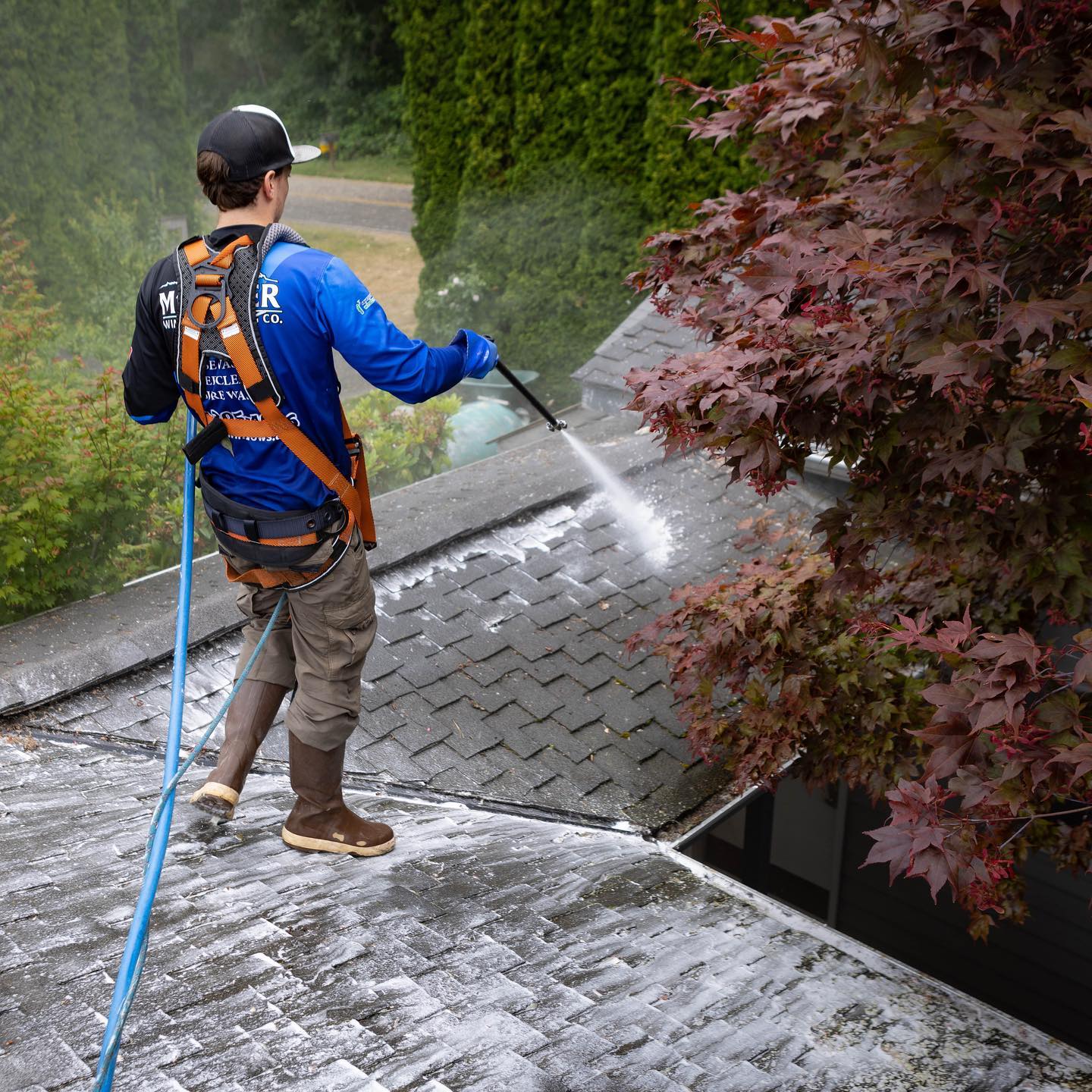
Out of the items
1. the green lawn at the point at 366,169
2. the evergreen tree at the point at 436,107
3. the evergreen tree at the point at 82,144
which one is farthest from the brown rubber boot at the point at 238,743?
the green lawn at the point at 366,169

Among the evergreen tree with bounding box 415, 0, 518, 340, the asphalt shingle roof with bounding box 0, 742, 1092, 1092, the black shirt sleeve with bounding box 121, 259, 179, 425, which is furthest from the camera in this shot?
the evergreen tree with bounding box 415, 0, 518, 340

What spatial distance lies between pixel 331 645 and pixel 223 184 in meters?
1.19

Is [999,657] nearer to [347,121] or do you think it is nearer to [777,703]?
[777,703]

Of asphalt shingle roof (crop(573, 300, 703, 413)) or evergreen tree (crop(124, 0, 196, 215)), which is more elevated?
evergreen tree (crop(124, 0, 196, 215))

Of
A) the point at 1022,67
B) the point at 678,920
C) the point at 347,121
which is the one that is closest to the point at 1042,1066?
the point at 678,920

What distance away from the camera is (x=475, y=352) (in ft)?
9.27

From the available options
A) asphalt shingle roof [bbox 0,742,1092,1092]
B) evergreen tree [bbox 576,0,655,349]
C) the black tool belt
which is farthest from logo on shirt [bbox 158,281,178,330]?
evergreen tree [bbox 576,0,655,349]

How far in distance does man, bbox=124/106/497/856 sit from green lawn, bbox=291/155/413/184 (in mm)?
23236

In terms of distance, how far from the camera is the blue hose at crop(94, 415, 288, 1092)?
1914mm

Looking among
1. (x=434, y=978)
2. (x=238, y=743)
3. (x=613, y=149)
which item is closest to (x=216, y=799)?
(x=238, y=743)

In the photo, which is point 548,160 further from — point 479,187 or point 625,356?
point 625,356

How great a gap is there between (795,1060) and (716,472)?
11.6 ft

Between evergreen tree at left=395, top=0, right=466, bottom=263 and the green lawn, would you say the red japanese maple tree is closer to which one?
evergreen tree at left=395, top=0, right=466, bottom=263

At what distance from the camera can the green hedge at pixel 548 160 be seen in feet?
34.5
